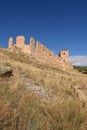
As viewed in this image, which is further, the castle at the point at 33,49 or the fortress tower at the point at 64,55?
the fortress tower at the point at 64,55

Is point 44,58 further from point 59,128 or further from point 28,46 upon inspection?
point 59,128

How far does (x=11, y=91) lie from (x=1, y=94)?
1.42 ft

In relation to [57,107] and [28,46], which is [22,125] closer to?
[57,107]

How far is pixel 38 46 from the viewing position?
38.0 m

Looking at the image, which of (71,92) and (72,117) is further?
(71,92)

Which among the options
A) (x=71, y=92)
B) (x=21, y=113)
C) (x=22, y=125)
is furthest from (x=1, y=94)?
(x=71, y=92)

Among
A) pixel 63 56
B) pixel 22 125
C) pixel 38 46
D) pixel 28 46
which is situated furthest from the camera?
pixel 63 56

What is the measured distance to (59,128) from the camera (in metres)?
3.88

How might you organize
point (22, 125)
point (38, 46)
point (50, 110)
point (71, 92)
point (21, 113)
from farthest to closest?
point (38, 46) → point (71, 92) → point (50, 110) → point (21, 113) → point (22, 125)

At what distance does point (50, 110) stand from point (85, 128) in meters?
0.81

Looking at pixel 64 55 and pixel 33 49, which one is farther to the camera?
pixel 64 55

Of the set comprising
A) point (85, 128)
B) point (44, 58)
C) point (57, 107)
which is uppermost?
point (44, 58)

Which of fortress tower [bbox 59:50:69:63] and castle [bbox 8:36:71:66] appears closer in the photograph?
castle [bbox 8:36:71:66]

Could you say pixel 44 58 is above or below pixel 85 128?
above
